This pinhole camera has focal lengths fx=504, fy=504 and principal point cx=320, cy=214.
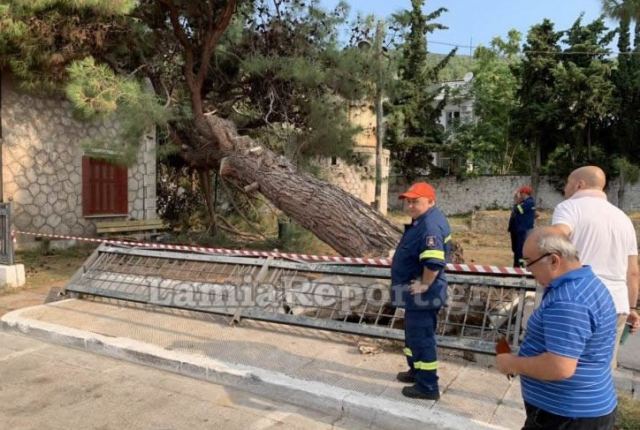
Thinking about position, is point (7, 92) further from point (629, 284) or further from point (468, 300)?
point (629, 284)

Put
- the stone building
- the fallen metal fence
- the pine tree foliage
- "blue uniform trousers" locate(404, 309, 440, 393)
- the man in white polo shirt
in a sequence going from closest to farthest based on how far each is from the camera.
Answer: the man in white polo shirt, "blue uniform trousers" locate(404, 309, 440, 393), the fallen metal fence, the pine tree foliage, the stone building

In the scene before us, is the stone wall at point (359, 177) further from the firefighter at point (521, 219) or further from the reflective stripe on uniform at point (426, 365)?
the reflective stripe on uniform at point (426, 365)

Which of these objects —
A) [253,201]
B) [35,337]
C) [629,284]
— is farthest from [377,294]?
[253,201]

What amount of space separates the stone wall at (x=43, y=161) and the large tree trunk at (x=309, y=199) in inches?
77.6

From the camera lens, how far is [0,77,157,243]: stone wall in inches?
390

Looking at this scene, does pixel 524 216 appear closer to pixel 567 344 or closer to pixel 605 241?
pixel 605 241

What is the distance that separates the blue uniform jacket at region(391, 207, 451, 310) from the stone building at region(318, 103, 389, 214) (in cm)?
676

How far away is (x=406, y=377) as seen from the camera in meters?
3.89

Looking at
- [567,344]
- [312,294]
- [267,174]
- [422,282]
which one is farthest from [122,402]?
[267,174]

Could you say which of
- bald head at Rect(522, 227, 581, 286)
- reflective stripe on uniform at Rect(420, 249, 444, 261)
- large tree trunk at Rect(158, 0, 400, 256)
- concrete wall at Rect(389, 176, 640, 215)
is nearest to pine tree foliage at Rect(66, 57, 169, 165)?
large tree trunk at Rect(158, 0, 400, 256)

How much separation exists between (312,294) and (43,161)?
7886 millimetres

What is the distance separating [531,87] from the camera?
23.6 metres

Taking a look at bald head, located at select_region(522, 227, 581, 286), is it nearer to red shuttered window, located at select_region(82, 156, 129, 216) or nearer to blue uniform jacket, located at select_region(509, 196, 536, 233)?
blue uniform jacket, located at select_region(509, 196, 536, 233)

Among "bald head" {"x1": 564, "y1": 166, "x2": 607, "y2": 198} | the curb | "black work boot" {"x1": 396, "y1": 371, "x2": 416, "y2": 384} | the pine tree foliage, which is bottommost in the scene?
the curb
